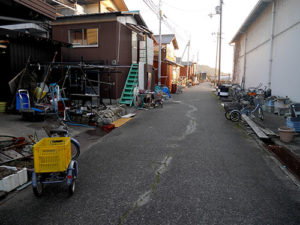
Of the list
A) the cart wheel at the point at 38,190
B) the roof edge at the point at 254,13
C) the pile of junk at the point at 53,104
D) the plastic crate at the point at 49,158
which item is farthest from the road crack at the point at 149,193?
the roof edge at the point at 254,13

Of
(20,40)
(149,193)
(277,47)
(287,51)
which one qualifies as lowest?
(149,193)

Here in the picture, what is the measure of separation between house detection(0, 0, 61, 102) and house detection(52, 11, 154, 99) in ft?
5.00

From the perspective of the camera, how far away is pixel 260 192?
4.10 meters

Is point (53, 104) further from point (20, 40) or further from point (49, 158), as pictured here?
point (49, 158)

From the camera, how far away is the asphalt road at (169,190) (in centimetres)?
334

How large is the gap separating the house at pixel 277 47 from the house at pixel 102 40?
931 centimetres

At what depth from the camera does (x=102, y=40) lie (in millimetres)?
14719

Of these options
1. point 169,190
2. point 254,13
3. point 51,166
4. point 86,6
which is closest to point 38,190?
point 51,166

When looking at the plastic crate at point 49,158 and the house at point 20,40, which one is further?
the house at point 20,40

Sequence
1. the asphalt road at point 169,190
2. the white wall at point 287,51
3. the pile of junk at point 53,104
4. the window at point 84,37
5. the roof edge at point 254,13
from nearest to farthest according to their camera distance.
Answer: the asphalt road at point 169,190
the pile of junk at point 53,104
the white wall at point 287,51
the window at point 84,37
the roof edge at point 254,13

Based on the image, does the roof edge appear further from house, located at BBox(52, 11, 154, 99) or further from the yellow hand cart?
the yellow hand cart

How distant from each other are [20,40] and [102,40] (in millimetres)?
4927

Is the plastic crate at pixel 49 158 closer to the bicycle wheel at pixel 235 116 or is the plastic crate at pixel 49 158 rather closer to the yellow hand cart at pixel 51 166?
Answer: the yellow hand cart at pixel 51 166

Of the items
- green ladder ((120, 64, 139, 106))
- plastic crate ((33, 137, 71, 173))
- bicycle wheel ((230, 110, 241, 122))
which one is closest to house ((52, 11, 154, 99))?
green ladder ((120, 64, 139, 106))
